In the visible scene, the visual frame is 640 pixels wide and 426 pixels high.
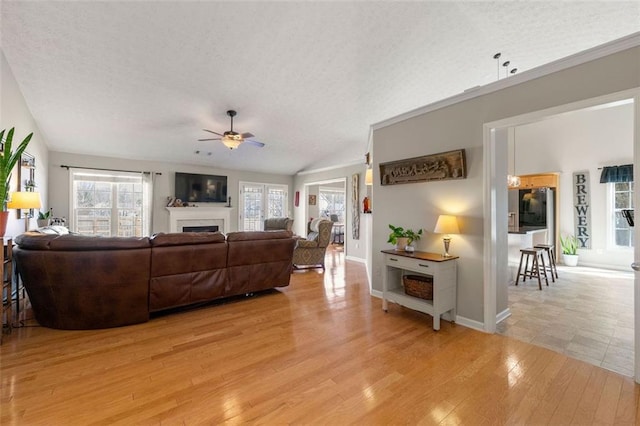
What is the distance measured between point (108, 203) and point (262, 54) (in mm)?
5585

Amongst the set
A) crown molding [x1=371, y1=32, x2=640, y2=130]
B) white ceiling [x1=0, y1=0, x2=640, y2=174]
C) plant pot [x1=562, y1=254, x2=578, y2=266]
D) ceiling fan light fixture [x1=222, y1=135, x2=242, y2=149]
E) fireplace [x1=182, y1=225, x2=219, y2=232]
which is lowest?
plant pot [x1=562, y1=254, x2=578, y2=266]

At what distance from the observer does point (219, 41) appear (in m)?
3.22

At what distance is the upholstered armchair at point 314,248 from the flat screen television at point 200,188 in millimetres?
3563

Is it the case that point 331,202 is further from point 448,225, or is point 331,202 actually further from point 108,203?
point 448,225

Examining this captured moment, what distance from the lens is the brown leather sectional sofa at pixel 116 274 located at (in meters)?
2.62

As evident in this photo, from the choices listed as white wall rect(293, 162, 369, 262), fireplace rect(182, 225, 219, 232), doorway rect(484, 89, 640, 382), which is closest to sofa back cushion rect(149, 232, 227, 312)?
doorway rect(484, 89, 640, 382)

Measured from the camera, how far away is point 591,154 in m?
5.86

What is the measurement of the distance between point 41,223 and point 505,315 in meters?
7.82

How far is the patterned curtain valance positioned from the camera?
208 inches

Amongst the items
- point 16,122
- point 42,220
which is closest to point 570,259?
point 16,122

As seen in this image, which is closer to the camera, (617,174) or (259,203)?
(617,174)

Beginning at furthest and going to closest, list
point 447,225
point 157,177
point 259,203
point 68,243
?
point 259,203 < point 157,177 < point 447,225 < point 68,243

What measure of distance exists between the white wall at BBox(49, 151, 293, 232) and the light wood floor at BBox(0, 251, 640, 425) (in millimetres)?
4452

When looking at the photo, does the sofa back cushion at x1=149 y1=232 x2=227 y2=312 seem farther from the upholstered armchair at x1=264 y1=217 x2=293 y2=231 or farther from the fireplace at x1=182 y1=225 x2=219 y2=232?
the fireplace at x1=182 y1=225 x2=219 y2=232
